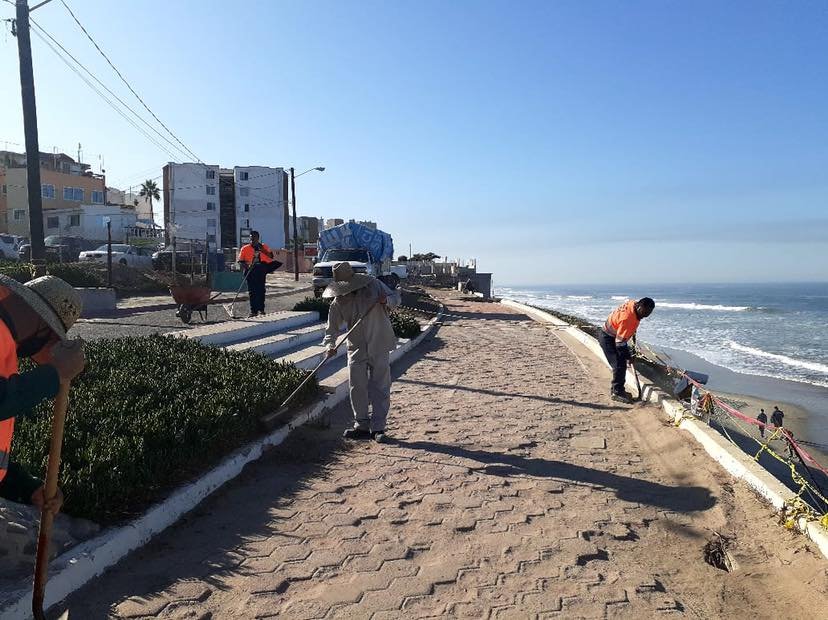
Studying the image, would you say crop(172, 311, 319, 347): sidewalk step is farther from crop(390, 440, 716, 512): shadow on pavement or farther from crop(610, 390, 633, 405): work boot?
crop(610, 390, 633, 405): work boot

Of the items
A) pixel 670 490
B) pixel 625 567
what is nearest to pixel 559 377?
pixel 670 490

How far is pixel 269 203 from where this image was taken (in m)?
63.9

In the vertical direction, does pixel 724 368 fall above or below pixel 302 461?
below

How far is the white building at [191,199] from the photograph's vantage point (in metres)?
59.3

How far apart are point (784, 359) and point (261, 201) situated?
51.3m

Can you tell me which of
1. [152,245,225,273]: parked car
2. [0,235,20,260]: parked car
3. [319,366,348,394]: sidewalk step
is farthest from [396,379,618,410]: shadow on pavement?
[0,235,20,260]: parked car

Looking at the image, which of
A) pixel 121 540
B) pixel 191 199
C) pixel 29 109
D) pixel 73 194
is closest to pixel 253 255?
pixel 29 109

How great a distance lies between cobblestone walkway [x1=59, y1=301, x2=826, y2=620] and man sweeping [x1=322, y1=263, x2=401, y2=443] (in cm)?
32

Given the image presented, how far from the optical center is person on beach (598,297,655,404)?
7348 mm

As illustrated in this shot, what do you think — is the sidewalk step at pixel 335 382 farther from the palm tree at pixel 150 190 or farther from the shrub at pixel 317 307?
the palm tree at pixel 150 190

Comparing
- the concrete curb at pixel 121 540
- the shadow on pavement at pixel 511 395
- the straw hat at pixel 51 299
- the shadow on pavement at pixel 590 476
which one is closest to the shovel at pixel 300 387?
the concrete curb at pixel 121 540

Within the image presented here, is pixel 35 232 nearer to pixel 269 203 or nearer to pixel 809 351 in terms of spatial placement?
pixel 809 351

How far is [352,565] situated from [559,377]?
673cm

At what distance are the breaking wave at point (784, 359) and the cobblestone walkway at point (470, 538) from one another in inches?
918
